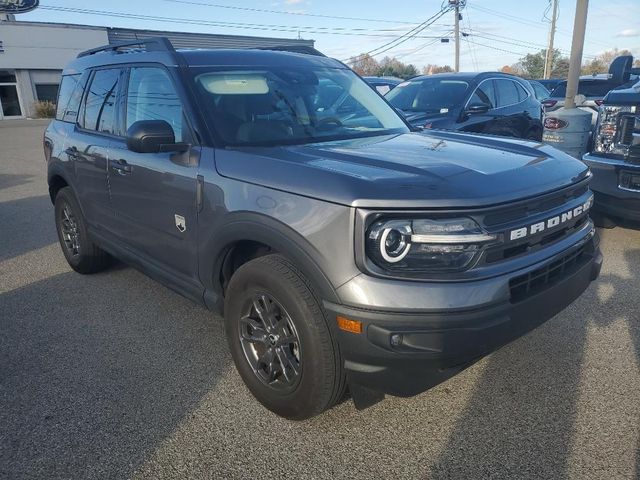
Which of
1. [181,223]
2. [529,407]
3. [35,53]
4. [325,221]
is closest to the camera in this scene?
[325,221]

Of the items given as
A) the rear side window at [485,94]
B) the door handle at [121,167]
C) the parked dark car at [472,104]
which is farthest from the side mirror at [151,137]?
the rear side window at [485,94]

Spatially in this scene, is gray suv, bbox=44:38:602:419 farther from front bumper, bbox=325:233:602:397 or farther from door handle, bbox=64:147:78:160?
door handle, bbox=64:147:78:160

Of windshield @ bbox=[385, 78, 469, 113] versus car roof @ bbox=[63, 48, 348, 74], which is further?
windshield @ bbox=[385, 78, 469, 113]

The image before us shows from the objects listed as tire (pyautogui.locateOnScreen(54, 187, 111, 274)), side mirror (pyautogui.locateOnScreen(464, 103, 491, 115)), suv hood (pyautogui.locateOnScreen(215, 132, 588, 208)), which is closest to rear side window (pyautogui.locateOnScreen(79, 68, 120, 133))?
tire (pyautogui.locateOnScreen(54, 187, 111, 274))

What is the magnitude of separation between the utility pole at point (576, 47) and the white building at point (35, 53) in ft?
93.8

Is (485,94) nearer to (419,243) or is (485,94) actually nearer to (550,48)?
(419,243)

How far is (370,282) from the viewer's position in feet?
6.97

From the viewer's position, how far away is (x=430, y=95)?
8062mm

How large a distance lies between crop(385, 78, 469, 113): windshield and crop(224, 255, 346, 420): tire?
17.9 ft

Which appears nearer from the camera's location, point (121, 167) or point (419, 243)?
point (419, 243)

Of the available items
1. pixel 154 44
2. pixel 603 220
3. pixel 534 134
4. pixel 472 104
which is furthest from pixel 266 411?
pixel 534 134

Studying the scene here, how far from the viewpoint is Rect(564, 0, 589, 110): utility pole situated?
22.9ft

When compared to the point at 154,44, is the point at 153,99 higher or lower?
lower

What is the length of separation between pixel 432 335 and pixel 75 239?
12.9 ft
